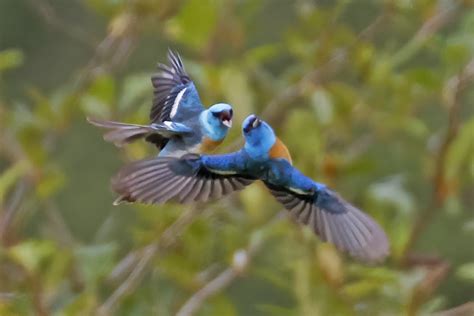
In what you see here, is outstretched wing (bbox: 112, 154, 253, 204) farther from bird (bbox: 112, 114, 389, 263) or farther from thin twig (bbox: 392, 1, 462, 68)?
thin twig (bbox: 392, 1, 462, 68)

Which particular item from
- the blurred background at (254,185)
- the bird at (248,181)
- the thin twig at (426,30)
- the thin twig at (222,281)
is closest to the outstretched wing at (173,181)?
the bird at (248,181)

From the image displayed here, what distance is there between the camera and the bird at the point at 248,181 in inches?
32.0

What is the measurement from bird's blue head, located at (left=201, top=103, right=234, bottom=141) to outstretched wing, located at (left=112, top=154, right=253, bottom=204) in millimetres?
35

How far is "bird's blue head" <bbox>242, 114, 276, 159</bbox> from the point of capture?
2.67ft

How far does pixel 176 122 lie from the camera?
0.90 m

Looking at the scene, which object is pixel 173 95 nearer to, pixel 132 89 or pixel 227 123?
pixel 227 123

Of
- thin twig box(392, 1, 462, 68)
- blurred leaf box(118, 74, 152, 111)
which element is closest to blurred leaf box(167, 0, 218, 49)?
blurred leaf box(118, 74, 152, 111)

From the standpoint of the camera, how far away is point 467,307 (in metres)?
1.44

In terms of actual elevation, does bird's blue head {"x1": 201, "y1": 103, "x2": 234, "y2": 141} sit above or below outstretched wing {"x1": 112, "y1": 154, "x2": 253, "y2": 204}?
above

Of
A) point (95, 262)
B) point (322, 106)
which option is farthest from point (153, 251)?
point (322, 106)

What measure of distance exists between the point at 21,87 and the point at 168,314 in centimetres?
143

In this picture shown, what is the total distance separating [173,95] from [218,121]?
161 millimetres

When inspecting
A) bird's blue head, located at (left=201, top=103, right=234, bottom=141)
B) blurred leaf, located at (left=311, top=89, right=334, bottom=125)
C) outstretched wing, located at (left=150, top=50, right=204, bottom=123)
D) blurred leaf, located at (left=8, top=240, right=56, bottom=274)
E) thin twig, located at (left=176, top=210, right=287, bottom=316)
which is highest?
blurred leaf, located at (left=311, top=89, right=334, bottom=125)

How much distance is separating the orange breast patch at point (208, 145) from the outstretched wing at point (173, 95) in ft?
0.16
